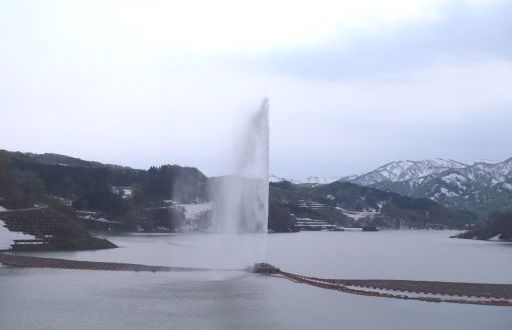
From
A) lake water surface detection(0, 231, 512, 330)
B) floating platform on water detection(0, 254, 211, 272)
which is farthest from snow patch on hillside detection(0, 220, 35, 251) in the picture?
lake water surface detection(0, 231, 512, 330)

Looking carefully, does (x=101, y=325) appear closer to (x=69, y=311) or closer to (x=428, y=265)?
(x=69, y=311)

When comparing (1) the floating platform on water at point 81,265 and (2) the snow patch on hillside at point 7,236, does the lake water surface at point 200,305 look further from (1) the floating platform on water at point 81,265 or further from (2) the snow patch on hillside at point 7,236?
(2) the snow patch on hillside at point 7,236

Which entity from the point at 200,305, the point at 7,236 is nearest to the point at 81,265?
the point at 200,305

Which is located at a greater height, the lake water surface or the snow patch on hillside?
the snow patch on hillside

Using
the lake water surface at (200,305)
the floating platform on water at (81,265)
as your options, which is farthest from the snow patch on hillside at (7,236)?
the lake water surface at (200,305)

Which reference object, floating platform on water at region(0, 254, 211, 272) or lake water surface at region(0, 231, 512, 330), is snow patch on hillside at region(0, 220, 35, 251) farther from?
lake water surface at region(0, 231, 512, 330)

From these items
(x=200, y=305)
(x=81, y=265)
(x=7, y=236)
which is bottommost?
(x=200, y=305)

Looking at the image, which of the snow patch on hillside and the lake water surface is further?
the snow patch on hillside

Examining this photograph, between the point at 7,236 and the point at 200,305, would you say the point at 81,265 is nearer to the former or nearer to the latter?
the point at 200,305

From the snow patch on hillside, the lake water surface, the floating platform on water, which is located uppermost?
the snow patch on hillside

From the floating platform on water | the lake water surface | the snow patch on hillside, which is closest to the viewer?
the lake water surface

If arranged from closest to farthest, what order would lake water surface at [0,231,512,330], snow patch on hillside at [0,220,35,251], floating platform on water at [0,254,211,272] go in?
lake water surface at [0,231,512,330] < floating platform on water at [0,254,211,272] < snow patch on hillside at [0,220,35,251]

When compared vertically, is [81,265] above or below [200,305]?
above

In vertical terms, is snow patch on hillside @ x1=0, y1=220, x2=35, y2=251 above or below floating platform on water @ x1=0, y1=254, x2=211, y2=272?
above
